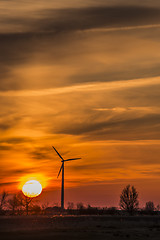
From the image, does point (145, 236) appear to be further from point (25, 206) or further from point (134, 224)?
point (25, 206)

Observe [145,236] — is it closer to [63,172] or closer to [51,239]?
[51,239]

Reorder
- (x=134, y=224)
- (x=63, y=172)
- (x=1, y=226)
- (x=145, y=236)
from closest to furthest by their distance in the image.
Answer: (x=145, y=236) → (x=1, y=226) → (x=134, y=224) → (x=63, y=172)

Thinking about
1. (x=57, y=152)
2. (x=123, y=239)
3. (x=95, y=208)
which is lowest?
(x=123, y=239)

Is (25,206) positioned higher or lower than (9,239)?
higher

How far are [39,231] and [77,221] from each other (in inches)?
867

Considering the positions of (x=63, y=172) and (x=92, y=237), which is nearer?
(x=92, y=237)

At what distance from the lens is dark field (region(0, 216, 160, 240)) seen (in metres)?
73.2

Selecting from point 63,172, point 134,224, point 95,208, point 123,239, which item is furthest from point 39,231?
point 95,208

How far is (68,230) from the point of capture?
83.1m

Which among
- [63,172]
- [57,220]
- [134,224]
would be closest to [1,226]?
[57,220]

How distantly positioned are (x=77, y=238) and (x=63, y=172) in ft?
228

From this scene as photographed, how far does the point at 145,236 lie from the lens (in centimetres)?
7756

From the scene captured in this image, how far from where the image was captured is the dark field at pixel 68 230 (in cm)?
7325

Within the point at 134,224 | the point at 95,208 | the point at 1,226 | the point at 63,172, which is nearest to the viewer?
the point at 1,226
